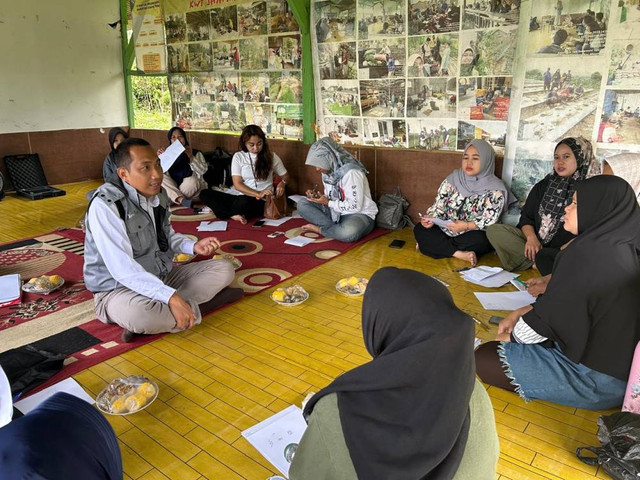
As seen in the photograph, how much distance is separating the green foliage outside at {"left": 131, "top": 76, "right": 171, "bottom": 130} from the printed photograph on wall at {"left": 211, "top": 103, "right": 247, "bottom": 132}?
0.98 meters

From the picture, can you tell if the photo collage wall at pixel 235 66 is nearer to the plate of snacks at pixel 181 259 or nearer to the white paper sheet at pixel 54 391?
the plate of snacks at pixel 181 259

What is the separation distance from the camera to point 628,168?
2.79 m

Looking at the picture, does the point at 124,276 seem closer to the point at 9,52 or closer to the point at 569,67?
the point at 569,67

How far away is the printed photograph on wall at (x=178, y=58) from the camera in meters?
6.20

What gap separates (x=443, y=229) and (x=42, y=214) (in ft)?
13.6

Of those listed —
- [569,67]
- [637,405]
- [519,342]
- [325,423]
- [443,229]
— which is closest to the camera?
[325,423]

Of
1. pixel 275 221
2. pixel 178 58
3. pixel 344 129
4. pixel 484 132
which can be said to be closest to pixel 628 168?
pixel 484 132

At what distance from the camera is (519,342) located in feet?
6.38

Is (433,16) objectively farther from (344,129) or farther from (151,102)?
(151,102)

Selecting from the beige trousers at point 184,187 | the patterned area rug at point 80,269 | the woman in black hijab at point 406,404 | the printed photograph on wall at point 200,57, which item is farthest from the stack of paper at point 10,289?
the printed photograph on wall at point 200,57

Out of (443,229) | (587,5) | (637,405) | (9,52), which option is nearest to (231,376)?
(637,405)

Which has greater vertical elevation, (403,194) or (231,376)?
(403,194)

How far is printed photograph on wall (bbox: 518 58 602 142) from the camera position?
11.3 feet

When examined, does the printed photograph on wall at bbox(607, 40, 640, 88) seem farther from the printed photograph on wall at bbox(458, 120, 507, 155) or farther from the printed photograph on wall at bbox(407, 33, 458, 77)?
the printed photograph on wall at bbox(407, 33, 458, 77)
